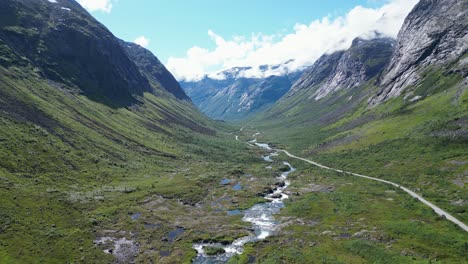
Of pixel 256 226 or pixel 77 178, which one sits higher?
pixel 256 226

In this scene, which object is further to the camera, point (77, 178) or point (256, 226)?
point (77, 178)

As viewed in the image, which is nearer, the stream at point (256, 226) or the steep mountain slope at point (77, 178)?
the stream at point (256, 226)

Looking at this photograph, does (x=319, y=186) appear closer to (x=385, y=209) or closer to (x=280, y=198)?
(x=280, y=198)

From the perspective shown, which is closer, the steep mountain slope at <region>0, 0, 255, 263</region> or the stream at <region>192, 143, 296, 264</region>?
the stream at <region>192, 143, 296, 264</region>

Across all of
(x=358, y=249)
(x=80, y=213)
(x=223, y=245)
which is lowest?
(x=80, y=213)

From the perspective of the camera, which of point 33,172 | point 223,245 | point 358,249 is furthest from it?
point 33,172

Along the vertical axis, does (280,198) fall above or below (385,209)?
below

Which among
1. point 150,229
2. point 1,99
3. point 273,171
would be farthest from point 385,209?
point 1,99

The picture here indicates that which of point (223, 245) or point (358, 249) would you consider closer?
point (358, 249)
